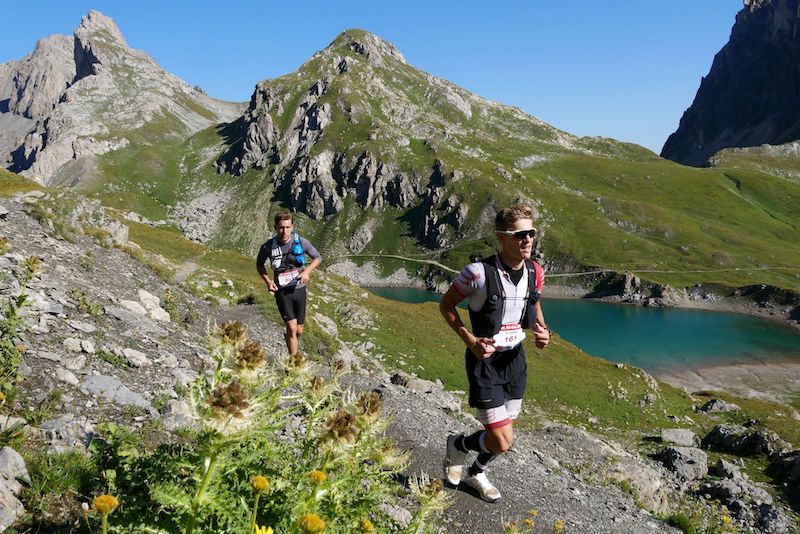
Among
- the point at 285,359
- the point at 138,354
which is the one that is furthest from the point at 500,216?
the point at 138,354

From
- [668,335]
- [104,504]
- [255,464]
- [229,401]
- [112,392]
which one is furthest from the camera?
[668,335]

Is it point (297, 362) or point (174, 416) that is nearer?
point (297, 362)

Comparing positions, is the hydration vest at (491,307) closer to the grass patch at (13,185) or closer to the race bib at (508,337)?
the race bib at (508,337)

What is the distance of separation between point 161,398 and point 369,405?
19.4 feet

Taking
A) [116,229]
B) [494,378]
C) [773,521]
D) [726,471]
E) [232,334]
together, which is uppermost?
[116,229]

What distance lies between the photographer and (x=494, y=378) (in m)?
7.45

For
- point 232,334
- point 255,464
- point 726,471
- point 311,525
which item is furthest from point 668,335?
point 311,525

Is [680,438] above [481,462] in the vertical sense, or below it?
below

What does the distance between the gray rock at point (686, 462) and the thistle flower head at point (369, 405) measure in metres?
22.6

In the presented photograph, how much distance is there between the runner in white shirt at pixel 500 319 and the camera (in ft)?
23.5

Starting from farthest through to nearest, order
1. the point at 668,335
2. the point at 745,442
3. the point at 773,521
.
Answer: the point at 668,335
the point at 745,442
the point at 773,521

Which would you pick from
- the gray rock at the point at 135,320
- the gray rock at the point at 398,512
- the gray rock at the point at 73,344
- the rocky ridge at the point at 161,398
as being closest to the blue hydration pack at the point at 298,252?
the rocky ridge at the point at 161,398

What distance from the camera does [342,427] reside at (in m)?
3.50

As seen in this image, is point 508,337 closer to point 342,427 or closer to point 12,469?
point 342,427
